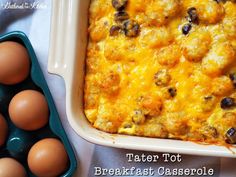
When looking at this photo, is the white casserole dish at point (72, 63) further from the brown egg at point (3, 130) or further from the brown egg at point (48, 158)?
the brown egg at point (3, 130)

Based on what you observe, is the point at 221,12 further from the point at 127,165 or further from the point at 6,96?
the point at 6,96

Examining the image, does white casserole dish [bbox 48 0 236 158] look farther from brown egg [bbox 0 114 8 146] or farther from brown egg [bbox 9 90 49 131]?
brown egg [bbox 0 114 8 146]

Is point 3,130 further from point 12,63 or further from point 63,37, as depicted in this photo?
point 63,37

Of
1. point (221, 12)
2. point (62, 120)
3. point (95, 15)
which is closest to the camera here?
point (221, 12)

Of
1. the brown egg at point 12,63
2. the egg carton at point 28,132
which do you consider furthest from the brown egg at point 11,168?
the brown egg at point 12,63

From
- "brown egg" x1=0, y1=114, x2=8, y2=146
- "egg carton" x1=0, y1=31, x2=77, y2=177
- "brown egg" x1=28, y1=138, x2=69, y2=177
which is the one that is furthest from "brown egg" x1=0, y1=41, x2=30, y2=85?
"brown egg" x1=28, y1=138, x2=69, y2=177

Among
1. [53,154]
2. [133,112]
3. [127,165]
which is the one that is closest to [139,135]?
[133,112]
